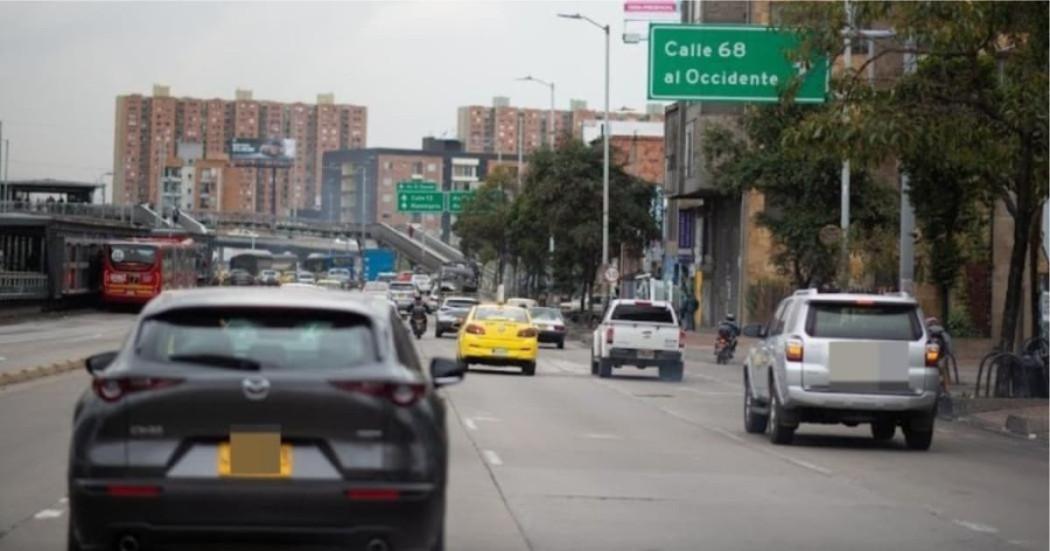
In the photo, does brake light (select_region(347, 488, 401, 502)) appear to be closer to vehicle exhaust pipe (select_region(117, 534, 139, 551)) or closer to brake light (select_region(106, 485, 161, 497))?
brake light (select_region(106, 485, 161, 497))

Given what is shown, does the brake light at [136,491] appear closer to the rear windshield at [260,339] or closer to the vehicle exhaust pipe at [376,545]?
the rear windshield at [260,339]

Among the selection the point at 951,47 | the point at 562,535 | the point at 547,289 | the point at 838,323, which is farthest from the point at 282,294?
the point at 547,289

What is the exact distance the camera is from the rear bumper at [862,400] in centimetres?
2141

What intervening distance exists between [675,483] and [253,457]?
891cm

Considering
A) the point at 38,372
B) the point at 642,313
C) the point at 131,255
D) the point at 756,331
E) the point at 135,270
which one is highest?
the point at 131,255

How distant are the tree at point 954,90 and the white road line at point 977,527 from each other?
1174 cm

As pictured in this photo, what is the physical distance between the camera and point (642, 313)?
133 feet

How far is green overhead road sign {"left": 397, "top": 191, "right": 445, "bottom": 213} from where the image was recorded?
119m

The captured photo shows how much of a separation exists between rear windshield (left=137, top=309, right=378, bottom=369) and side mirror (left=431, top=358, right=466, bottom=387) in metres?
1.92

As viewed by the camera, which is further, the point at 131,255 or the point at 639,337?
the point at 131,255

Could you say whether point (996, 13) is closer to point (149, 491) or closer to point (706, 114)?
point (149, 491)

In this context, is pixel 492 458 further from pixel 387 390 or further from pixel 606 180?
pixel 606 180

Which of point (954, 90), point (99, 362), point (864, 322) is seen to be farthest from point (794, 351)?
point (99, 362)

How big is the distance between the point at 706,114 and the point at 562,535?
2270 inches
